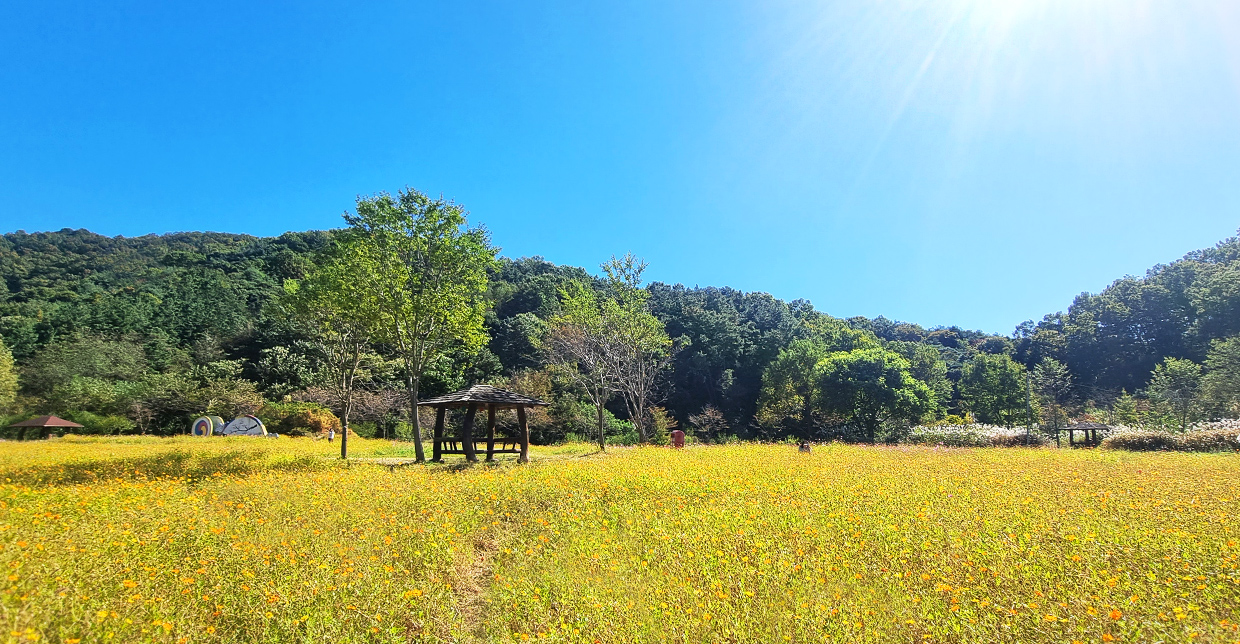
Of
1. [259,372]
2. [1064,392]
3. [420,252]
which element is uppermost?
[420,252]

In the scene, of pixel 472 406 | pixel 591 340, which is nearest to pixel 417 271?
pixel 472 406

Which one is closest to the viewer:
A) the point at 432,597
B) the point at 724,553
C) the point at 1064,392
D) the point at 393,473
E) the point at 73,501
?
the point at 432,597

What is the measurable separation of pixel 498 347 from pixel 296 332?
14289 mm

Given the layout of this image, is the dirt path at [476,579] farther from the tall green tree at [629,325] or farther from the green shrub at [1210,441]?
the green shrub at [1210,441]

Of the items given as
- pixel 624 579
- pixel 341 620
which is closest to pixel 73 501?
pixel 341 620

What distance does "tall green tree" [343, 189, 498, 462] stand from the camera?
15305 mm

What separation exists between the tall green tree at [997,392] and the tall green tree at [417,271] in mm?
40342

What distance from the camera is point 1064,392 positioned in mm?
44750

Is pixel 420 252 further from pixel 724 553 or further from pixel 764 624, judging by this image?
pixel 764 624

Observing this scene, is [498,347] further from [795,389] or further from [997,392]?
[997,392]

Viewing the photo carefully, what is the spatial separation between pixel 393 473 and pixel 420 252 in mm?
7123

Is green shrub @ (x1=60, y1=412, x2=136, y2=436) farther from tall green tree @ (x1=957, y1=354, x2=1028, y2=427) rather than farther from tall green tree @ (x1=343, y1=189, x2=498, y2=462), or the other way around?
tall green tree @ (x1=957, y1=354, x2=1028, y2=427)

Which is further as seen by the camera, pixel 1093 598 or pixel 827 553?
pixel 827 553

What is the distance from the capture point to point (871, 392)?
3488 cm
